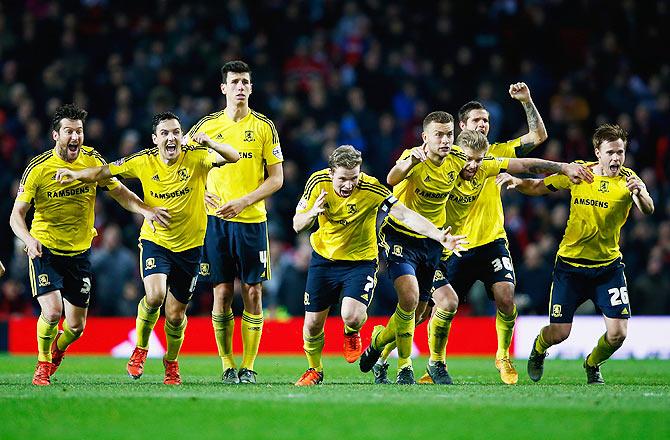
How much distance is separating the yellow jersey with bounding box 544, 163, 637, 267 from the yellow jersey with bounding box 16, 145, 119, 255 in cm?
466

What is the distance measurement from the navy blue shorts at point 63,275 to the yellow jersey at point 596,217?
4.95m

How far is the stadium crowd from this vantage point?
18.8 m

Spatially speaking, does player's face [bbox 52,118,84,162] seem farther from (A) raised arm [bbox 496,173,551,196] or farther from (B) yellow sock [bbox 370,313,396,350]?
(A) raised arm [bbox 496,173,551,196]

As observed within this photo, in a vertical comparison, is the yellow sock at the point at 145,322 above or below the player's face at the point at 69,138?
below

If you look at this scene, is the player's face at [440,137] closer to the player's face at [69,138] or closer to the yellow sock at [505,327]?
the yellow sock at [505,327]

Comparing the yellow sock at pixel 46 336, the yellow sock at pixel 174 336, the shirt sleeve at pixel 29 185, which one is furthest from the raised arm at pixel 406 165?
the yellow sock at pixel 46 336

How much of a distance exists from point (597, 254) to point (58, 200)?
5458 millimetres

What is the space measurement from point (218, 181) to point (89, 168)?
51.7 inches

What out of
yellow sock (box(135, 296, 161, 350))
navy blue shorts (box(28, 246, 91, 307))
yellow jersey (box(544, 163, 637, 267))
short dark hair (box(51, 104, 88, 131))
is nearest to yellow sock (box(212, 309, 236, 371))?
yellow sock (box(135, 296, 161, 350))

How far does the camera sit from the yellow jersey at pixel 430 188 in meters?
11.4

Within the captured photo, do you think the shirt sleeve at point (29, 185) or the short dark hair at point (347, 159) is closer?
the short dark hair at point (347, 159)

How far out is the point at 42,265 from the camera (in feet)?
37.6

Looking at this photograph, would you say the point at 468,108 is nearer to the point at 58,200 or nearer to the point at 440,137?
the point at 440,137

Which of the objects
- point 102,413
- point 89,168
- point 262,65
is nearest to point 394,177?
point 89,168
